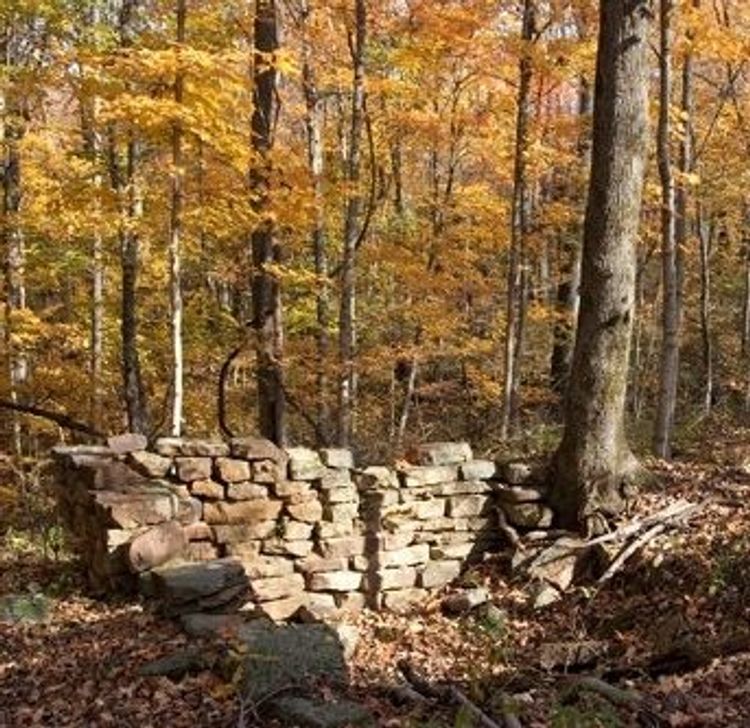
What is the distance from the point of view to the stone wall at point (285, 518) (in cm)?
723

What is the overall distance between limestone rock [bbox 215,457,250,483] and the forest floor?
1424mm

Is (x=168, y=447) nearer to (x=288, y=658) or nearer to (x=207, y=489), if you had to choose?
(x=207, y=489)

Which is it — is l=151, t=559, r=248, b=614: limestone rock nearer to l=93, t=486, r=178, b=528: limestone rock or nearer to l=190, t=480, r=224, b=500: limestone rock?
l=93, t=486, r=178, b=528: limestone rock

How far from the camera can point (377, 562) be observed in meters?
8.63

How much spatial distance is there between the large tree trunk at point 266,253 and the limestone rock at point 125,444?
4030 millimetres

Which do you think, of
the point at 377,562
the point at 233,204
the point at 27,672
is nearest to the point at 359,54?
the point at 233,204

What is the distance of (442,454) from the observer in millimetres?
9000

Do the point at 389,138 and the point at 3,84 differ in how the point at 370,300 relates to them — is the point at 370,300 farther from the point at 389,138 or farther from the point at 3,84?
the point at 3,84

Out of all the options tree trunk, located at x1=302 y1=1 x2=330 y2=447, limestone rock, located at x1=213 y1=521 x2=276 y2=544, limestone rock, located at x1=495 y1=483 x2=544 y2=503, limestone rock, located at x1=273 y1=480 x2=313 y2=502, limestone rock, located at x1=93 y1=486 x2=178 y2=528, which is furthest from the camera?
tree trunk, located at x1=302 y1=1 x2=330 y2=447

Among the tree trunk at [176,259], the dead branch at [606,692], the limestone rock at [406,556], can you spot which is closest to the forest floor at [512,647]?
the dead branch at [606,692]

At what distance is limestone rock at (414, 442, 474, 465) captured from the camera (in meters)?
8.96

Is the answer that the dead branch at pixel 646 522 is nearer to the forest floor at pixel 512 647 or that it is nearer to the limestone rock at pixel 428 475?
the forest floor at pixel 512 647

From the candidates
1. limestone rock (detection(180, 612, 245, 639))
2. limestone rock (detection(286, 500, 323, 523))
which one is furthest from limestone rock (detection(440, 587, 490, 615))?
limestone rock (detection(180, 612, 245, 639))

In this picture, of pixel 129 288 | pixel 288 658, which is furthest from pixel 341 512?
pixel 129 288
